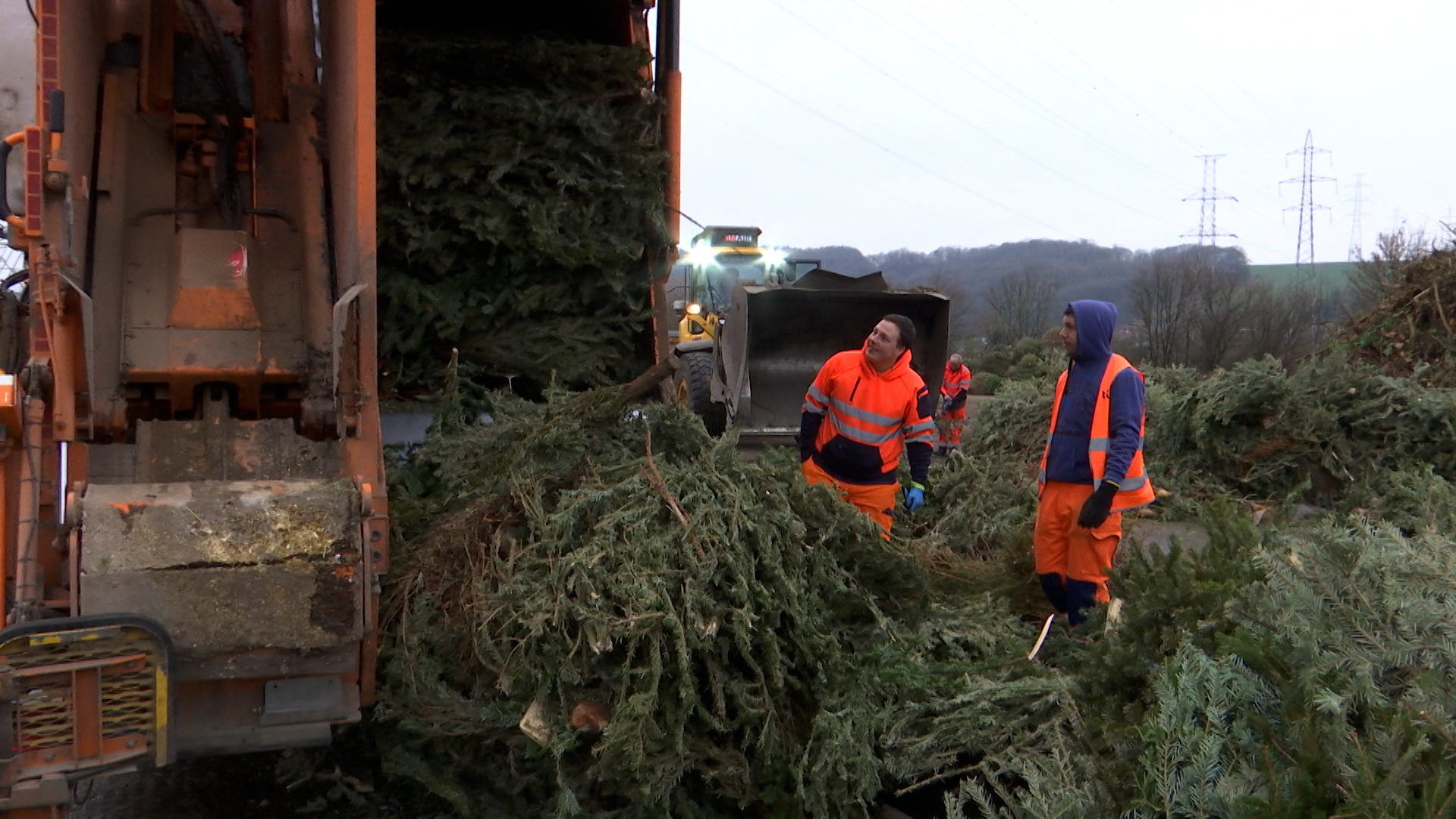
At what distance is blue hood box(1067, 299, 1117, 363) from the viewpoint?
4137 mm

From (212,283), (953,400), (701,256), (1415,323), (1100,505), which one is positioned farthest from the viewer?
(701,256)

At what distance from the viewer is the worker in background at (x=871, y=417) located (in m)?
4.52

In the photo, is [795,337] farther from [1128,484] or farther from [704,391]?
[1128,484]

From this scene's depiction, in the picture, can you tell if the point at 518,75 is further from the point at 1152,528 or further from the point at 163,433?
the point at 1152,528

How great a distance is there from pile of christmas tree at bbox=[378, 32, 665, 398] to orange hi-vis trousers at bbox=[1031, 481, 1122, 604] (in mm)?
2093

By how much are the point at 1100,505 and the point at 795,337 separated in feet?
16.2

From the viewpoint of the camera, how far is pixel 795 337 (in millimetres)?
8648

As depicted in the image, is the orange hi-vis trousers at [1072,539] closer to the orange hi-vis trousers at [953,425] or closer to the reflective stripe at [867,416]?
the reflective stripe at [867,416]

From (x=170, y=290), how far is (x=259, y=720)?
141 cm

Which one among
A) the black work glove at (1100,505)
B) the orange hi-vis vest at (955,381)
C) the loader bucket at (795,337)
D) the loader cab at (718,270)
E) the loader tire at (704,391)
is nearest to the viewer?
the black work glove at (1100,505)

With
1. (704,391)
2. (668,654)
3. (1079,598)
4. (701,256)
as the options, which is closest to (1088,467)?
(1079,598)

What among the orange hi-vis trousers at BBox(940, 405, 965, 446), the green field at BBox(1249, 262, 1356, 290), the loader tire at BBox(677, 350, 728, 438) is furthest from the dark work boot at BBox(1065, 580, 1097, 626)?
the green field at BBox(1249, 262, 1356, 290)

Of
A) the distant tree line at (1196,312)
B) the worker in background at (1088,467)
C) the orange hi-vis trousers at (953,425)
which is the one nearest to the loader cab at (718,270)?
the distant tree line at (1196,312)

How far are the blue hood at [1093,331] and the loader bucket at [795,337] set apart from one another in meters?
3.88
